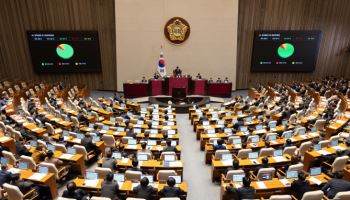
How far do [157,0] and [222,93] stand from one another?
874 cm

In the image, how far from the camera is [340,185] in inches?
242

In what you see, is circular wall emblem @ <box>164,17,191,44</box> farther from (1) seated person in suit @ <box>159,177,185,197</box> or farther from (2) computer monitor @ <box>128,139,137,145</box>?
(1) seated person in suit @ <box>159,177,185,197</box>

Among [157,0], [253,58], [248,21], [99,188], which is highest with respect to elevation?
[157,0]

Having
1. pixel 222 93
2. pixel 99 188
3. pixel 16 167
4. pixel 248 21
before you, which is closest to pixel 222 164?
pixel 99 188

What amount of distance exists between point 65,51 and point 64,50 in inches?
4.0

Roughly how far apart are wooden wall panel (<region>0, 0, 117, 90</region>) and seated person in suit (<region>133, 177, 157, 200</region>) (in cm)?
1671

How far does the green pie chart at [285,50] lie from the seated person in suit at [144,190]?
19119mm

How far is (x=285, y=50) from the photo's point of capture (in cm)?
2183

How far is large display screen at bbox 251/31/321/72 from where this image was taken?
21531mm

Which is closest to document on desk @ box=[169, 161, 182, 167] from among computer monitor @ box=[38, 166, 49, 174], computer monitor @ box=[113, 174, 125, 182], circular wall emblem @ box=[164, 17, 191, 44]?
computer monitor @ box=[113, 174, 125, 182]

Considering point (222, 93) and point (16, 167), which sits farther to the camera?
point (222, 93)

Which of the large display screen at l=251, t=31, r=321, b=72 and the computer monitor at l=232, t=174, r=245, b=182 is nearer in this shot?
the computer monitor at l=232, t=174, r=245, b=182

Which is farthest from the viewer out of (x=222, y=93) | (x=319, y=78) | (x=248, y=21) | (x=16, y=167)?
(x=319, y=78)

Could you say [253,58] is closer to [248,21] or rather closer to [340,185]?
[248,21]
